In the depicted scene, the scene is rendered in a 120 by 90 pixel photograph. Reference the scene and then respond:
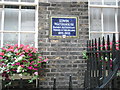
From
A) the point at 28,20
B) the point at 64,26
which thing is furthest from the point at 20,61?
the point at 64,26

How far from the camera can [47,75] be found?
14.3 feet

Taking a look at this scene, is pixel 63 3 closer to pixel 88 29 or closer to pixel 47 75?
pixel 88 29

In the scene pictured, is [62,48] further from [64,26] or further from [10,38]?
[10,38]

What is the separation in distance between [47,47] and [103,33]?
5.29 feet

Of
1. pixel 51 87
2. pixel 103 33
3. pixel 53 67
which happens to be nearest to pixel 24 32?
pixel 53 67

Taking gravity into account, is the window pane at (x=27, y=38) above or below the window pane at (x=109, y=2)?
below

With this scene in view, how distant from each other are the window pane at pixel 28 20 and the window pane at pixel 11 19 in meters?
0.18

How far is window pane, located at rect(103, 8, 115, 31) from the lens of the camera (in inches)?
192

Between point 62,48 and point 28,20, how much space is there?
1.19m

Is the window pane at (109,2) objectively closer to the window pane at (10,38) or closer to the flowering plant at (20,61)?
the flowering plant at (20,61)

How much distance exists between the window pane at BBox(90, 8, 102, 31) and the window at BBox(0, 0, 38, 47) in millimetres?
1552

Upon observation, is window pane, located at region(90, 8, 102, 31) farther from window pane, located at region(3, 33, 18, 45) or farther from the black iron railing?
window pane, located at region(3, 33, 18, 45)

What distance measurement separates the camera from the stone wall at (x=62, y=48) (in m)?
4.37

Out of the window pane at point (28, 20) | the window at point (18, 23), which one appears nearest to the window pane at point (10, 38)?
the window at point (18, 23)
